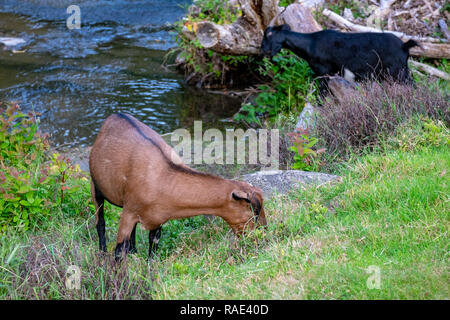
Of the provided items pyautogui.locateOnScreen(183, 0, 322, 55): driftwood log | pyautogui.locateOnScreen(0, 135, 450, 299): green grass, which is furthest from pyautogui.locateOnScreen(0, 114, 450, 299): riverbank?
pyautogui.locateOnScreen(183, 0, 322, 55): driftwood log

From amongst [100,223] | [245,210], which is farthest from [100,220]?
[245,210]

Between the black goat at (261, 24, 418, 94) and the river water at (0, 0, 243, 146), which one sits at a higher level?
the black goat at (261, 24, 418, 94)

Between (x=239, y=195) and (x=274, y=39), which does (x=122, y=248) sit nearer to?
(x=239, y=195)

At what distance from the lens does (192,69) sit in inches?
431

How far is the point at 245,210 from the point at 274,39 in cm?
494

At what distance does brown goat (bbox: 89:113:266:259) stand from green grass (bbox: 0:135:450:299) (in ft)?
0.79

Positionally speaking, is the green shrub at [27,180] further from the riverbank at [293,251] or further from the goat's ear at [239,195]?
the goat's ear at [239,195]

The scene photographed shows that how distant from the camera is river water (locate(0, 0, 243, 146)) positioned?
912 cm

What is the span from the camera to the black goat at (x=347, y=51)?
25.4ft

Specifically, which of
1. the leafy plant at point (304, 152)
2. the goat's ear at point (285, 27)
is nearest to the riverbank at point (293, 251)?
the leafy plant at point (304, 152)

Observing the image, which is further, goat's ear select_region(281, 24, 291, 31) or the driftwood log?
the driftwood log

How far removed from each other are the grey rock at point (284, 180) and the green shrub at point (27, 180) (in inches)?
72.9

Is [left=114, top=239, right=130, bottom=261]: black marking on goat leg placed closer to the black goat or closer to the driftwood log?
the black goat

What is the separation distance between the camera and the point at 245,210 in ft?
13.4
